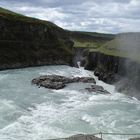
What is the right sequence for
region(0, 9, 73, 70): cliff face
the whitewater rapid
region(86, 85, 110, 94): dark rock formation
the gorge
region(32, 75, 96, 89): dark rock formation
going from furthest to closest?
region(0, 9, 73, 70): cliff face < region(32, 75, 96, 89): dark rock formation < region(86, 85, 110, 94): dark rock formation < the gorge < the whitewater rapid

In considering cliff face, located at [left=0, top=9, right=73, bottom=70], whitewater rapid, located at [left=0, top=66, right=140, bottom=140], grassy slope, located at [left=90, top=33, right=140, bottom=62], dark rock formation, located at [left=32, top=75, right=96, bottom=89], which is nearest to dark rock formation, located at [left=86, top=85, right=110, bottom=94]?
whitewater rapid, located at [left=0, top=66, right=140, bottom=140]

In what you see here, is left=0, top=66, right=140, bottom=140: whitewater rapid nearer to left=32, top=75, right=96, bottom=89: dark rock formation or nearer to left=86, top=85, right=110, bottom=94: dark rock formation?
left=86, top=85, right=110, bottom=94: dark rock formation

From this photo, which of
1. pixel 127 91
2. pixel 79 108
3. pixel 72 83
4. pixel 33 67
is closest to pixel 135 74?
pixel 127 91

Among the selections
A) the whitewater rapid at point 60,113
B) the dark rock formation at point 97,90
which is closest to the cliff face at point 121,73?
the whitewater rapid at point 60,113

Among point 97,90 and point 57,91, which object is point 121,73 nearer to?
point 97,90

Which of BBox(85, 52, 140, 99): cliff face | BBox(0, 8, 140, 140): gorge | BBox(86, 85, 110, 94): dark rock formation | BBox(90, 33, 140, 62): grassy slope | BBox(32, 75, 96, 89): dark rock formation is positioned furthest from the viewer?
BBox(90, 33, 140, 62): grassy slope

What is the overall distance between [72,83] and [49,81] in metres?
6.14

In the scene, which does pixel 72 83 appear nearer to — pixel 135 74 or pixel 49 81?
pixel 49 81

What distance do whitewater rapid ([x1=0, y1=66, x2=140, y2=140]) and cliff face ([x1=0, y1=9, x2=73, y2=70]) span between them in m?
35.7

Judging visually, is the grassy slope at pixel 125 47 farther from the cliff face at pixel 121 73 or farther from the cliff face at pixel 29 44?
the cliff face at pixel 29 44

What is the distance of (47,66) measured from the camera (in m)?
111

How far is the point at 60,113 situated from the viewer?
154ft

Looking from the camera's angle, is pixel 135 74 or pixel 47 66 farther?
pixel 47 66

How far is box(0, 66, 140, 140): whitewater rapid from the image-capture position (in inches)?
1522
